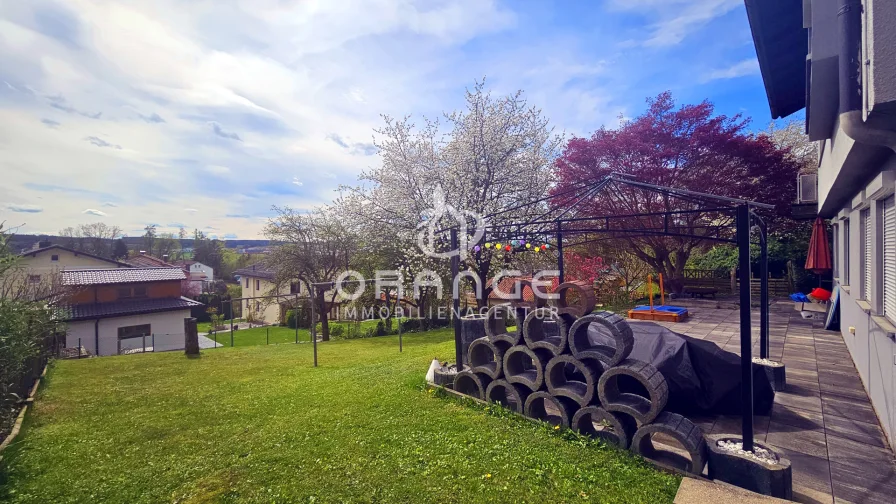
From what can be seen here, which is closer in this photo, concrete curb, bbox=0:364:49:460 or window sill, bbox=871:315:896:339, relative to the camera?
window sill, bbox=871:315:896:339

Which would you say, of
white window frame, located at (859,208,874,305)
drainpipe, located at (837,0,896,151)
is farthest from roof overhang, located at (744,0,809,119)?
white window frame, located at (859,208,874,305)

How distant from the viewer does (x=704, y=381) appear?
397cm

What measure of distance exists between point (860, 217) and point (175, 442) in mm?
7912

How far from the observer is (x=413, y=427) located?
3791 millimetres

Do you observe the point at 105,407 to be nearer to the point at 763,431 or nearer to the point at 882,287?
the point at 763,431

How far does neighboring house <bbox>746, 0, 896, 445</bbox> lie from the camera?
196 centimetres

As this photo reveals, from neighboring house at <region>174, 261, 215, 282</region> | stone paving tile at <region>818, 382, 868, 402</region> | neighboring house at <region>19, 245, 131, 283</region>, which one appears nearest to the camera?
stone paving tile at <region>818, 382, 868, 402</region>

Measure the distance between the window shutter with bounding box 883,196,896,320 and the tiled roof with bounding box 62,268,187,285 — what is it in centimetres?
2184

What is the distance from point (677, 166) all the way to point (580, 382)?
1093 centimetres

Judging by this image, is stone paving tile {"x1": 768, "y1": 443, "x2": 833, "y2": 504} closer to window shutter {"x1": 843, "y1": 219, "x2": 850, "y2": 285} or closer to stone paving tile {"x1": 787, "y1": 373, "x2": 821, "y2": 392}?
stone paving tile {"x1": 787, "y1": 373, "x2": 821, "y2": 392}

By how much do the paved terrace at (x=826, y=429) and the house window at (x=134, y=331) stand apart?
19843 millimetres

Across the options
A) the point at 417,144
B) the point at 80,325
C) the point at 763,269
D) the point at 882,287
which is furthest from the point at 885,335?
the point at 80,325

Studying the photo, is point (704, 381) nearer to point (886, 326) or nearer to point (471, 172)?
point (886, 326)

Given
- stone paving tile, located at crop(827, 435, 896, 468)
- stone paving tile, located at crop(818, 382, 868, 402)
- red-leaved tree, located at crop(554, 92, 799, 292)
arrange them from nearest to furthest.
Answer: stone paving tile, located at crop(827, 435, 896, 468) → stone paving tile, located at crop(818, 382, 868, 402) → red-leaved tree, located at crop(554, 92, 799, 292)
